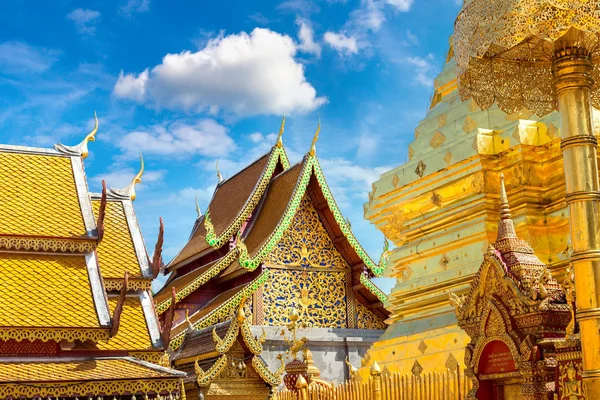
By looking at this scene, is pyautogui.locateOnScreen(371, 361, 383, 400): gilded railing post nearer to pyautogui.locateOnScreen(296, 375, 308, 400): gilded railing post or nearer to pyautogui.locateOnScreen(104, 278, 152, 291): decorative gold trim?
pyautogui.locateOnScreen(296, 375, 308, 400): gilded railing post

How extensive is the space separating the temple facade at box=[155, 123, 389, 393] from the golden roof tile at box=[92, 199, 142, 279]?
3.21 m

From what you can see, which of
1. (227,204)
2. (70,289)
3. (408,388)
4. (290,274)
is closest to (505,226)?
(408,388)

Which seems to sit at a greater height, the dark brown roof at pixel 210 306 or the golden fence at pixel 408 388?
the dark brown roof at pixel 210 306

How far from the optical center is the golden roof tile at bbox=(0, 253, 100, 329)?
8914 millimetres

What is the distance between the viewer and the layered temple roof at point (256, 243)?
585 inches

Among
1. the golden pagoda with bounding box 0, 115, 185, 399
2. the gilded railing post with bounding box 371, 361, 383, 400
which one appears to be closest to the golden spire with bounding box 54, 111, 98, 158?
the golden pagoda with bounding box 0, 115, 185, 399

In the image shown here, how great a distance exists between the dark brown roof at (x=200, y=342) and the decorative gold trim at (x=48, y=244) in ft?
5.92

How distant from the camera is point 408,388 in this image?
6.61 metres

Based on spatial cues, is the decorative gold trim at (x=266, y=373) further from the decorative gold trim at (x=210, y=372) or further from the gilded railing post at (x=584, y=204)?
the gilded railing post at (x=584, y=204)

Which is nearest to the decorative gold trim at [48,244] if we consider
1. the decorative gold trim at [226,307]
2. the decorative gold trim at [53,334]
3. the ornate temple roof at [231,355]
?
the decorative gold trim at [53,334]

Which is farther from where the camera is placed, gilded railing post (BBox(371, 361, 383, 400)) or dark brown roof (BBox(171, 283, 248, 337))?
dark brown roof (BBox(171, 283, 248, 337))

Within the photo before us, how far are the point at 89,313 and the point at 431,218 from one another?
3.66 metres

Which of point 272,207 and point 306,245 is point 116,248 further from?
point 272,207

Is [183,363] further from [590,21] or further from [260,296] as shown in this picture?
[590,21]
